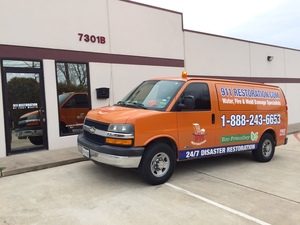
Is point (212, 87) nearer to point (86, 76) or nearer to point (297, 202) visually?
point (297, 202)

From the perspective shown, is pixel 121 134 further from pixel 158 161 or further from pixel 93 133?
pixel 158 161

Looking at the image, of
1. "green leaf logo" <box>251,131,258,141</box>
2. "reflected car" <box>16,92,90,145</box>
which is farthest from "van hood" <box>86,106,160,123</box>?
"reflected car" <box>16,92,90,145</box>

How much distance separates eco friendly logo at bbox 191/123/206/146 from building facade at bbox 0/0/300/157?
15.7ft

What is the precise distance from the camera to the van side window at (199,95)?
7.52 meters

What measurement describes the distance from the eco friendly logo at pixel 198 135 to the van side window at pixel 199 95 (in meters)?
0.40

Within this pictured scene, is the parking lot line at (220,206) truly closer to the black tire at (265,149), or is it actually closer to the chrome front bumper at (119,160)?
the chrome front bumper at (119,160)

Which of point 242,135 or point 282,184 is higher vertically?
point 242,135

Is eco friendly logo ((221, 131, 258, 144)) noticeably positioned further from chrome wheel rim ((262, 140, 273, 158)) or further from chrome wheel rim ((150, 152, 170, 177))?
chrome wheel rim ((150, 152, 170, 177))

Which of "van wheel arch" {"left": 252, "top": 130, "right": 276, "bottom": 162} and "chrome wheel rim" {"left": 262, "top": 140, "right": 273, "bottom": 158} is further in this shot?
"chrome wheel rim" {"left": 262, "top": 140, "right": 273, "bottom": 158}

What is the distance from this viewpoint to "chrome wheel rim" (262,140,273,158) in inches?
369

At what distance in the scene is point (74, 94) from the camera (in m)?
11.1

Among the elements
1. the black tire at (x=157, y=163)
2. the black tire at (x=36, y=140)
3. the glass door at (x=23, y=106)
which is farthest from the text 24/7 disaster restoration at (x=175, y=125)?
the black tire at (x=36, y=140)

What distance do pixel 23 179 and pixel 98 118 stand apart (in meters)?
2.07

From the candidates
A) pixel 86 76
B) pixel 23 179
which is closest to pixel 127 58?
pixel 86 76
